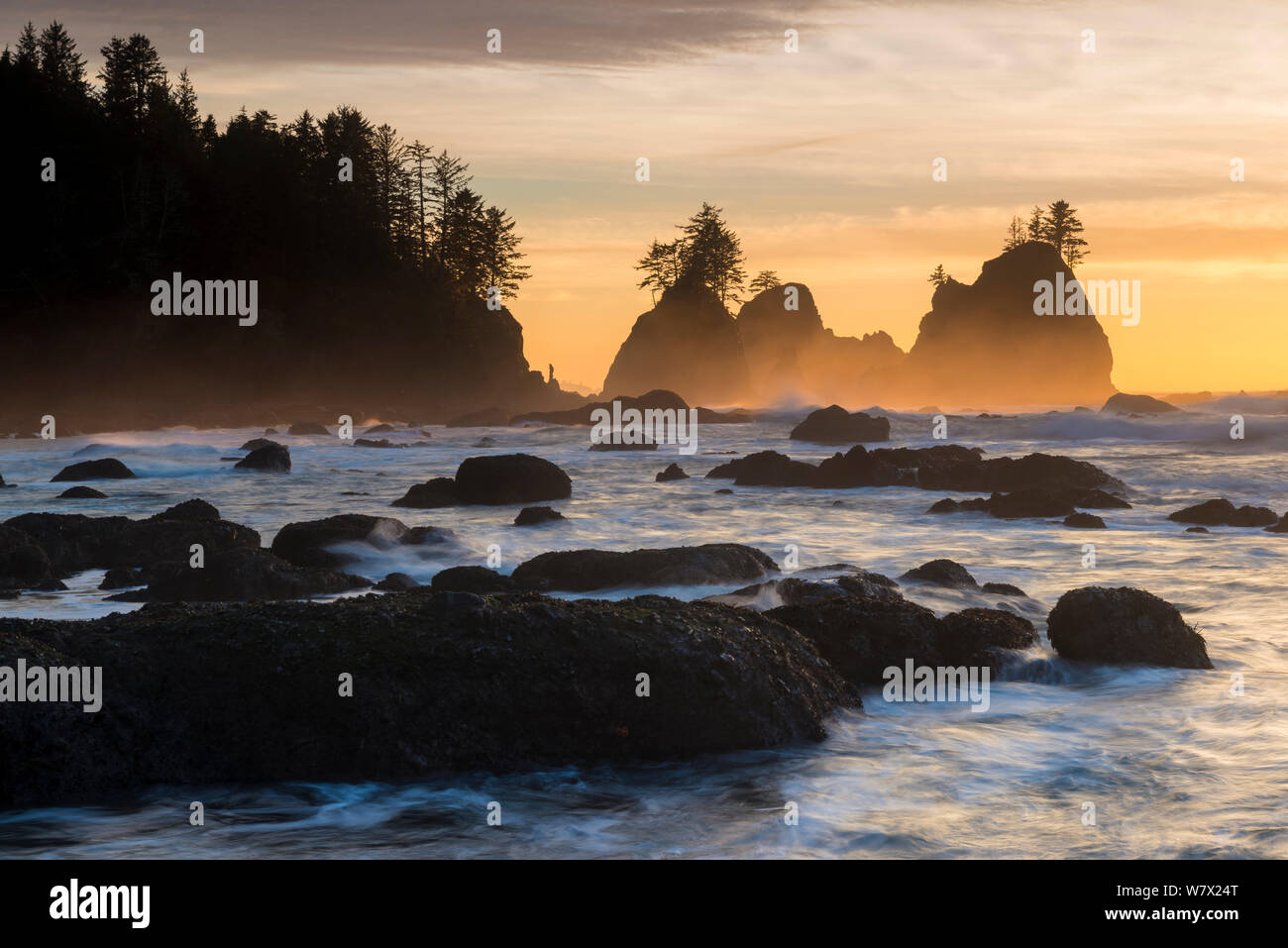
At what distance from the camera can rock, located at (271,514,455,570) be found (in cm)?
1455

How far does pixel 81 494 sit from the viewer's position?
964 inches

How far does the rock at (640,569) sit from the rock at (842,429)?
1357 inches

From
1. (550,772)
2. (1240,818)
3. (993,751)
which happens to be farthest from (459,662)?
(1240,818)

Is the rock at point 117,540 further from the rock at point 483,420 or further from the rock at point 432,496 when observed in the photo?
the rock at point 483,420

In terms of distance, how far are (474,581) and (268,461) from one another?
71.5ft

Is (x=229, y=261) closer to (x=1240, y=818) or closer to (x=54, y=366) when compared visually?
(x=54, y=366)

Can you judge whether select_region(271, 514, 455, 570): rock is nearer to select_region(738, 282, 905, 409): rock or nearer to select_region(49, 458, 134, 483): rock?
select_region(49, 458, 134, 483): rock

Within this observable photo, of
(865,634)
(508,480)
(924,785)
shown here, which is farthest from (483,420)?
(924,785)

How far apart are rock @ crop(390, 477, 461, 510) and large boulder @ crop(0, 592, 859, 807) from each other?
1524 centimetres

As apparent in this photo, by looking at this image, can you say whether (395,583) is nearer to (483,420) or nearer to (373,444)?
(373,444)

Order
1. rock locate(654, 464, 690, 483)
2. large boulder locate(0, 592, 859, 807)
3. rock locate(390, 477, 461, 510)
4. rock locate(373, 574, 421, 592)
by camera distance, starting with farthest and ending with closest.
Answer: rock locate(654, 464, 690, 483) < rock locate(390, 477, 461, 510) < rock locate(373, 574, 421, 592) < large boulder locate(0, 592, 859, 807)

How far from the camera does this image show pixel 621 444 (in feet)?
153

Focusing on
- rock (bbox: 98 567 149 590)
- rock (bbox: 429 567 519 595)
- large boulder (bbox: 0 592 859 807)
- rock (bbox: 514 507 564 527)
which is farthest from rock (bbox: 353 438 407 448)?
large boulder (bbox: 0 592 859 807)
